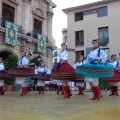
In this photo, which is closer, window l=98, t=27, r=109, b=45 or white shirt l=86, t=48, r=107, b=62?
white shirt l=86, t=48, r=107, b=62

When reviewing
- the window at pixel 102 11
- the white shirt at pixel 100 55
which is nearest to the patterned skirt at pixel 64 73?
the white shirt at pixel 100 55

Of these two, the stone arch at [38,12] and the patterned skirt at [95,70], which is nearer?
the patterned skirt at [95,70]

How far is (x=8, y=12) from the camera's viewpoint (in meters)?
16.3

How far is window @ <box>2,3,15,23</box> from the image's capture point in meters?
15.8

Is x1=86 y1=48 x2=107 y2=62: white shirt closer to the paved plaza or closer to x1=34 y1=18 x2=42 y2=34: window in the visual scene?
the paved plaza

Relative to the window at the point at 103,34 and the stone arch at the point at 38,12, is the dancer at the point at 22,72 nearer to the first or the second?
the stone arch at the point at 38,12

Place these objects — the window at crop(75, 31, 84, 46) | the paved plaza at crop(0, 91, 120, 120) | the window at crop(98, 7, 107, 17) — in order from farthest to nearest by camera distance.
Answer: the window at crop(75, 31, 84, 46), the window at crop(98, 7, 107, 17), the paved plaza at crop(0, 91, 120, 120)

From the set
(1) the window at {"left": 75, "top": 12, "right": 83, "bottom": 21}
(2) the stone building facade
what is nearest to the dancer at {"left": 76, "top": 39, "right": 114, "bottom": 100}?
(2) the stone building facade

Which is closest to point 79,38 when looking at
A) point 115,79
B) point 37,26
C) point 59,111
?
point 37,26

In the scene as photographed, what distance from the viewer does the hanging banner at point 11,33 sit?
48.9 feet

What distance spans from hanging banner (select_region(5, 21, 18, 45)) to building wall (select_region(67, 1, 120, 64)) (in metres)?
9.56

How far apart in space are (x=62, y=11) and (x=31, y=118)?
76.1ft

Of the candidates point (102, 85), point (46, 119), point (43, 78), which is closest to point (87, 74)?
point (46, 119)

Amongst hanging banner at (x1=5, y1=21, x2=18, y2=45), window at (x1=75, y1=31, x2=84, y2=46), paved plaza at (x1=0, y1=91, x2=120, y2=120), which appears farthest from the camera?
window at (x1=75, y1=31, x2=84, y2=46)
